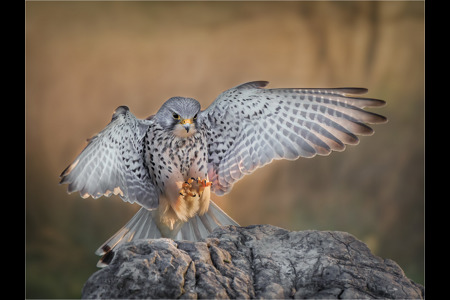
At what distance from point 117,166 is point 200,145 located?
1.48ft

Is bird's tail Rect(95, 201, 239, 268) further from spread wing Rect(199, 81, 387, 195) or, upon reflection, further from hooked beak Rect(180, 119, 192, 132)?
hooked beak Rect(180, 119, 192, 132)

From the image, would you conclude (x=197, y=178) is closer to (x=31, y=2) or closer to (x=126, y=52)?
(x=126, y=52)

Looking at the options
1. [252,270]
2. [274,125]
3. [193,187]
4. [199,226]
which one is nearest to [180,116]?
[193,187]

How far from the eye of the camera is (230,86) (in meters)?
3.54

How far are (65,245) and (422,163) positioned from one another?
240 cm

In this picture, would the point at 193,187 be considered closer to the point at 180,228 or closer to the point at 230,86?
the point at 180,228

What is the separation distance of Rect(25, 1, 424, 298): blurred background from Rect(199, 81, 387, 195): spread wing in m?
0.64

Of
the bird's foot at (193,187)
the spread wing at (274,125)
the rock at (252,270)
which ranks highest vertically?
the spread wing at (274,125)

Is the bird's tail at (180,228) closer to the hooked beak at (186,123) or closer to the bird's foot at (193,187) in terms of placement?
the bird's foot at (193,187)

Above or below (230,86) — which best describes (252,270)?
below

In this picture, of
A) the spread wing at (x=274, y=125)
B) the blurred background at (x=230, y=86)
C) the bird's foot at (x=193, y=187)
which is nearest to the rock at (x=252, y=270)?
the bird's foot at (x=193, y=187)

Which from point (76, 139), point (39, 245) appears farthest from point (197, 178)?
point (39, 245)

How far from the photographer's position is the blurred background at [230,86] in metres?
3.29

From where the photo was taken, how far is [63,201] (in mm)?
3367
